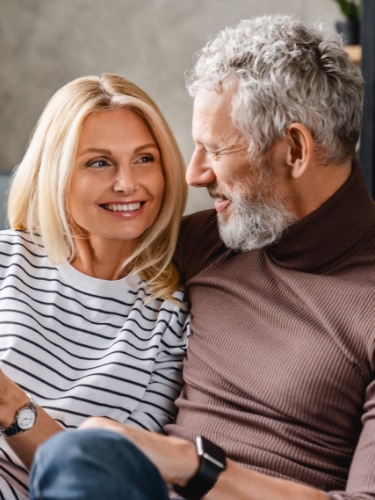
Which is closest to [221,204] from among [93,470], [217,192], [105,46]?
[217,192]

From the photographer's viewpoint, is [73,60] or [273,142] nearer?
[273,142]

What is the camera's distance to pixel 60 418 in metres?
1.56

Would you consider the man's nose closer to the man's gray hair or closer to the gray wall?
the man's gray hair

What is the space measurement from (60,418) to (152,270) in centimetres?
37

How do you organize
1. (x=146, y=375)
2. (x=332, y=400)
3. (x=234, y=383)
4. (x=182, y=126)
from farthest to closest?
(x=182, y=126), (x=146, y=375), (x=234, y=383), (x=332, y=400)

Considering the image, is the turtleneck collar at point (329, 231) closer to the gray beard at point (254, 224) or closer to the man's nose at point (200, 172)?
the gray beard at point (254, 224)

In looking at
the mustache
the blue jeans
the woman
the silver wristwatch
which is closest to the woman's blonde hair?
the woman

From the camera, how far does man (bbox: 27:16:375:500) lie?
55.1 inches

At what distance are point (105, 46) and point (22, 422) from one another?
2.37m

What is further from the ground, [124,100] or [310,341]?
[124,100]

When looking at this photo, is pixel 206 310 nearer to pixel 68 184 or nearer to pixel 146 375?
pixel 146 375

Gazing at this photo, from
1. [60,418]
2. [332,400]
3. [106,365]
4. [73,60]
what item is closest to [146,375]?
[106,365]

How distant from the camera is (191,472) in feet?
3.84

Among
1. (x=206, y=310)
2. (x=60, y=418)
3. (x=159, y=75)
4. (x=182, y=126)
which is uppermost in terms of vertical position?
(x=159, y=75)
